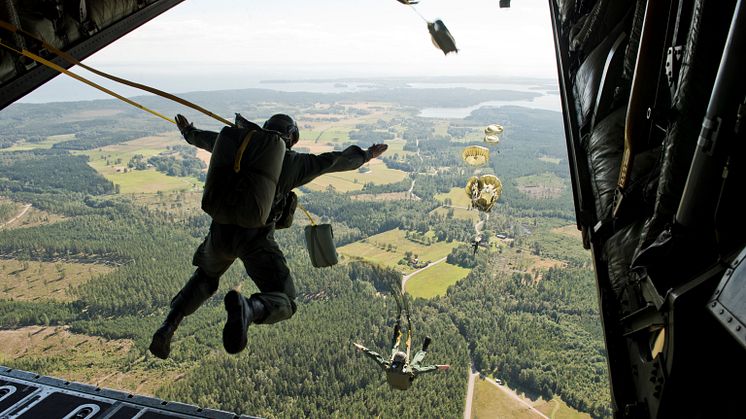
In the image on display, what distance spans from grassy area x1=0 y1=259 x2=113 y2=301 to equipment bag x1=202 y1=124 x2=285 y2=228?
49.5 meters

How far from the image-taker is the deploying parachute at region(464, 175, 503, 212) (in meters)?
10.7

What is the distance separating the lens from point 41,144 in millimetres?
82250

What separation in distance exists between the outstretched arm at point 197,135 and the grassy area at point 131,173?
6862 centimetres

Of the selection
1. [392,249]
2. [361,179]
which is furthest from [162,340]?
[361,179]

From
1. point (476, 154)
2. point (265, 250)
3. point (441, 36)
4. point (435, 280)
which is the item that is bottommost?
point (435, 280)

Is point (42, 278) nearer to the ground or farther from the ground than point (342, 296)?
farther from the ground

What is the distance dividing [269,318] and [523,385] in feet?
126

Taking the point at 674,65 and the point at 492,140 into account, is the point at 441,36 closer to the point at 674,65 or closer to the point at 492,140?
the point at 674,65

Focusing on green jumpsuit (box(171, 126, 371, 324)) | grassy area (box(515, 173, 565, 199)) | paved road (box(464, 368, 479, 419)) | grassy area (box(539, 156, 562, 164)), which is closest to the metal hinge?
green jumpsuit (box(171, 126, 371, 324))

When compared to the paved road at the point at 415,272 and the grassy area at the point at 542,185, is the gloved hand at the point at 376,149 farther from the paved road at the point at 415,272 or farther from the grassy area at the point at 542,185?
the grassy area at the point at 542,185

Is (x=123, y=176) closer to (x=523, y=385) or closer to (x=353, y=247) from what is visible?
(x=353, y=247)

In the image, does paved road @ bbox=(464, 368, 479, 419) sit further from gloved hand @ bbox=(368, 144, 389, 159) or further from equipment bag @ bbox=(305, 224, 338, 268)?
gloved hand @ bbox=(368, 144, 389, 159)

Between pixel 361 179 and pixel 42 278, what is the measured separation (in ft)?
144

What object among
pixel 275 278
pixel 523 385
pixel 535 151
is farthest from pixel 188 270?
pixel 535 151
